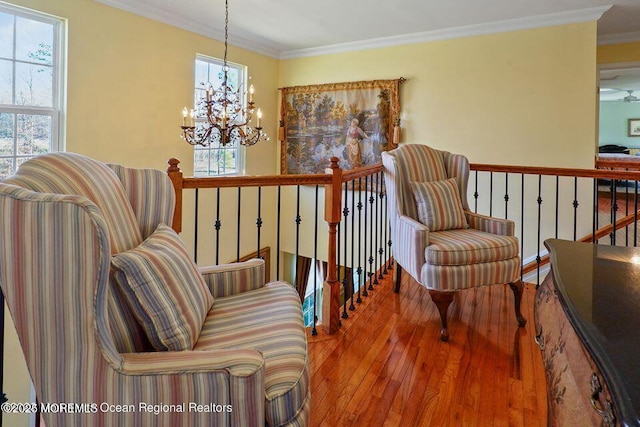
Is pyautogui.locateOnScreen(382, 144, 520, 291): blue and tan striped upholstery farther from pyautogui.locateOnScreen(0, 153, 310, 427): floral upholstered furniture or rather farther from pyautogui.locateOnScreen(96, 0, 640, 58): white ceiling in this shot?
pyautogui.locateOnScreen(96, 0, 640, 58): white ceiling

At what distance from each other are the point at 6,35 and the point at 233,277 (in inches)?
122

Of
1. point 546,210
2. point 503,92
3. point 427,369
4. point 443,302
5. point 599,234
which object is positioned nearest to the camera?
point 427,369

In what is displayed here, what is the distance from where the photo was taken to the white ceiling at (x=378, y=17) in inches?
146

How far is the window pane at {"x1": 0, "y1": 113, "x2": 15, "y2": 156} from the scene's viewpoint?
3236 mm

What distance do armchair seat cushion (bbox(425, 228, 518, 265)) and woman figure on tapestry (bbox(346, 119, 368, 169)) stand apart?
271cm

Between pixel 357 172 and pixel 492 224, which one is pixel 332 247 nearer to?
pixel 357 172

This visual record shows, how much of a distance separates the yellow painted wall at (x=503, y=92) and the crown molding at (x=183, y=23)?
4.49 feet

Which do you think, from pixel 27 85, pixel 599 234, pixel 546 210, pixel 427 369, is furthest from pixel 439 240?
pixel 27 85

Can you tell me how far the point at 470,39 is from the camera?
4.31m

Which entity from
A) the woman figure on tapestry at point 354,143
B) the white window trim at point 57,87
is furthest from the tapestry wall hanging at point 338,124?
the white window trim at point 57,87

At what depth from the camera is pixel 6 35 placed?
3176 mm

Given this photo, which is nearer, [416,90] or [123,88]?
[123,88]

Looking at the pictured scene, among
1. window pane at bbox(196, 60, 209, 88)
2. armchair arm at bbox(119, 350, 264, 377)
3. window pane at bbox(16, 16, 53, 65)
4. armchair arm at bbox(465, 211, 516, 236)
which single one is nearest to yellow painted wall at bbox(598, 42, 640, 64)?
armchair arm at bbox(465, 211, 516, 236)

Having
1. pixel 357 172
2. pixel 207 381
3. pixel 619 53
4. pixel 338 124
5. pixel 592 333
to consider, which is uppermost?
pixel 619 53
